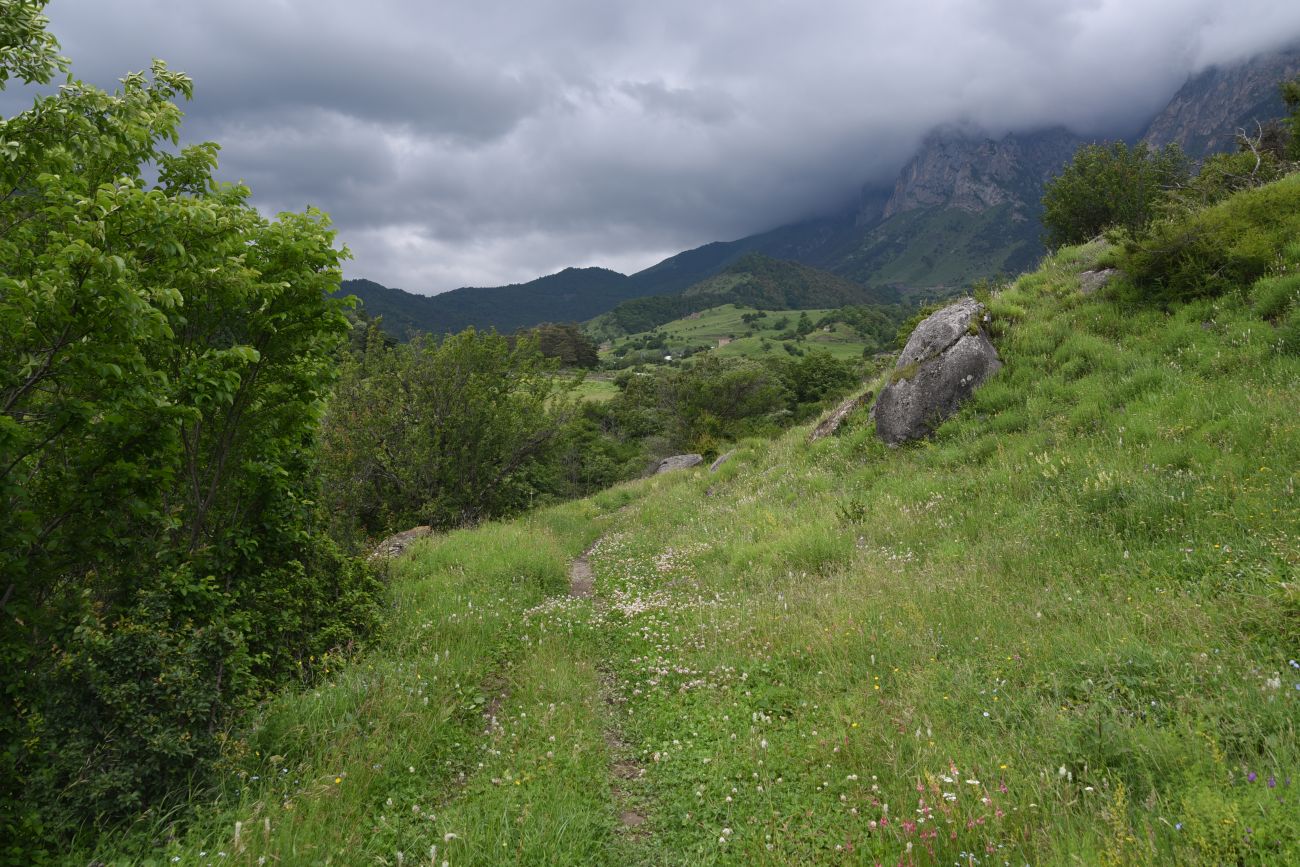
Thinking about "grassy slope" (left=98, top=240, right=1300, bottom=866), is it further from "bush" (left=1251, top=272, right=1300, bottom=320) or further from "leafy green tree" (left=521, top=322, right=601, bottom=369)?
"leafy green tree" (left=521, top=322, right=601, bottom=369)

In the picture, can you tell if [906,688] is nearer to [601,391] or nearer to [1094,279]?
[1094,279]

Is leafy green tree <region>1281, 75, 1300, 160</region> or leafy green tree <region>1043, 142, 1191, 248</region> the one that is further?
leafy green tree <region>1043, 142, 1191, 248</region>

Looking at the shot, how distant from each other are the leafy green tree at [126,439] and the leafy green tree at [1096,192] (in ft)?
125

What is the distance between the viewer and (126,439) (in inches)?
182

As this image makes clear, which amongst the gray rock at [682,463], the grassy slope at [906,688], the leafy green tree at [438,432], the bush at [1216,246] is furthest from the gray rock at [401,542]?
the gray rock at [682,463]

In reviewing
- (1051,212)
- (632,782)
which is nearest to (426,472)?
(632,782)

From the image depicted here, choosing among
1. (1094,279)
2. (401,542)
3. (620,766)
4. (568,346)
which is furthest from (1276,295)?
(568,346)

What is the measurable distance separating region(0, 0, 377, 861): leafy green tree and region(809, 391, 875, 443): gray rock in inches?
592

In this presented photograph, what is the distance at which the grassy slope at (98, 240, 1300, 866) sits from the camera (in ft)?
12.1

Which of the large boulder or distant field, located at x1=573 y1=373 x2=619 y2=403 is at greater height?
the large boulder

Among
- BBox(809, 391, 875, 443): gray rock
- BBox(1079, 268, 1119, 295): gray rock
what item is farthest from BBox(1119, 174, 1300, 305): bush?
BBox(809, 391, 875, 443): gray rock

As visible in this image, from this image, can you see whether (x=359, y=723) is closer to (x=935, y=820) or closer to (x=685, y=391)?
(x=935, y=820)

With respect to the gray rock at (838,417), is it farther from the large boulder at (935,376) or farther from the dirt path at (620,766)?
the dirt path at (620,766)

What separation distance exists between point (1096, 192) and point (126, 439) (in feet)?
137
